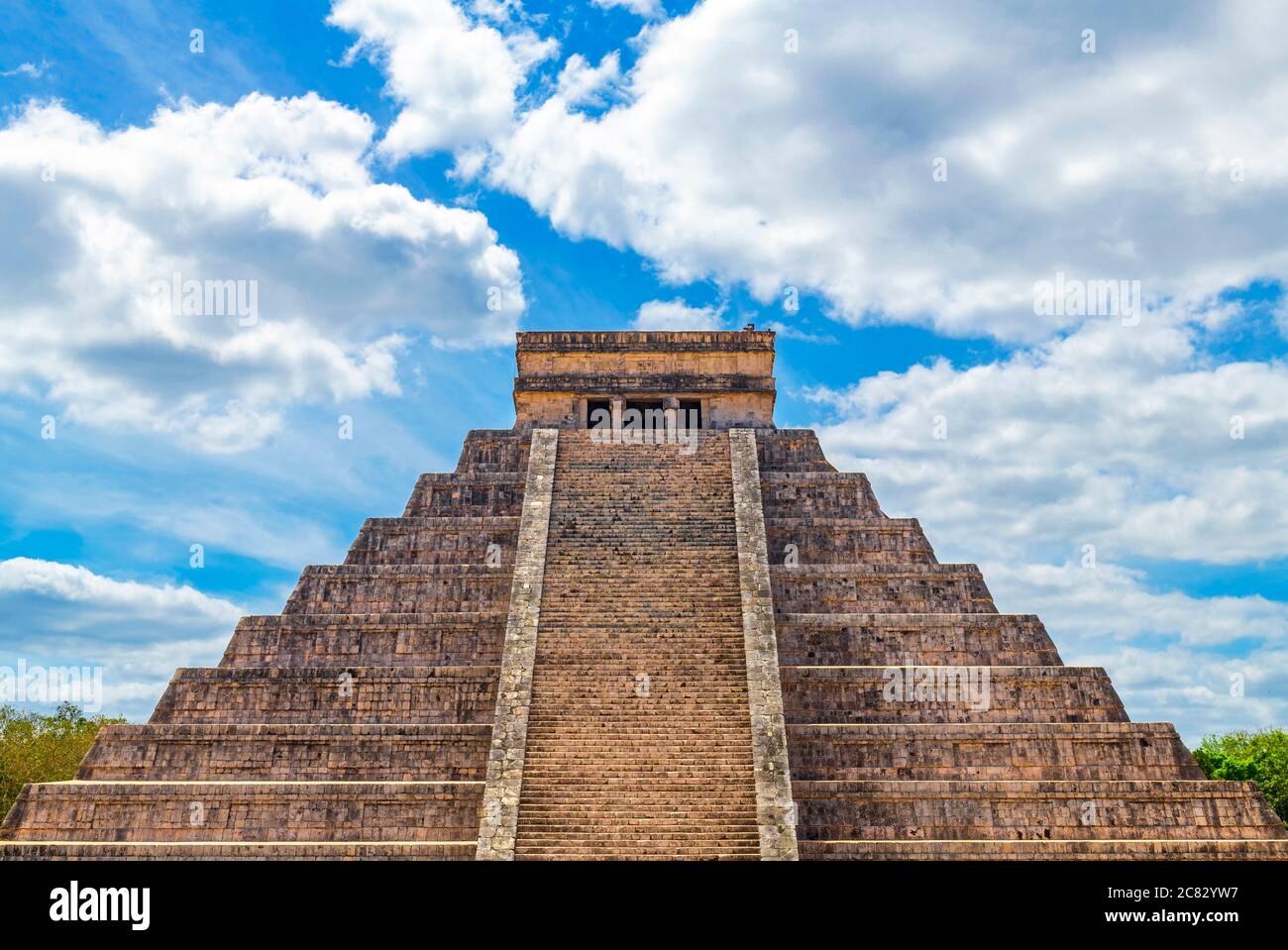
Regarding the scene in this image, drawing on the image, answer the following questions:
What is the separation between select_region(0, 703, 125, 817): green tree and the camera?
82.5 ft

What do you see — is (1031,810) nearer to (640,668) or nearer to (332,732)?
(640,668)

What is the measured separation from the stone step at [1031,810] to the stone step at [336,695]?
18.1 feet

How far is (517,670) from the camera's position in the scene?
17.5 meters

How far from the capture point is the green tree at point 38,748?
25141 millimetres

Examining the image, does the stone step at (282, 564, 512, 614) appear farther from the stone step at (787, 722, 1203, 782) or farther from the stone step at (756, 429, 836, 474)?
the stone step at (756, 429, 836, 474)

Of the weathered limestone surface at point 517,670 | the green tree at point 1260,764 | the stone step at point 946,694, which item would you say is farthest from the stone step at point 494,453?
the green tree at point 1260,764

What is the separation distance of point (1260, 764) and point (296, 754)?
26306 mm

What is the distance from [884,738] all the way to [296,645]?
989 centimetres

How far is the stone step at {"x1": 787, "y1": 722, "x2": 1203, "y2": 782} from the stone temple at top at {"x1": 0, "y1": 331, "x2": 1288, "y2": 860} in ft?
0.11

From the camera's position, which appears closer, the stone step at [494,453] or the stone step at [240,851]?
the stone step at [240,851]

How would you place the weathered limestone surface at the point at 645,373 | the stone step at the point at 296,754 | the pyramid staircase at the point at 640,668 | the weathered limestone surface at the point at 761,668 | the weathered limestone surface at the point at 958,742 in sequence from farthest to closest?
the weathered limestone surface at the point at 645,373
the stone step at the point at 296,754
the weathered limestone surface at the point at 958,742
the pyramid staircase at the point at 640,668
the weathered limestone surface at the point at 761,668

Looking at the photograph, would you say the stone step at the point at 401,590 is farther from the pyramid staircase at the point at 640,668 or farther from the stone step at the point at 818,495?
the stone step at the point at 818,495
